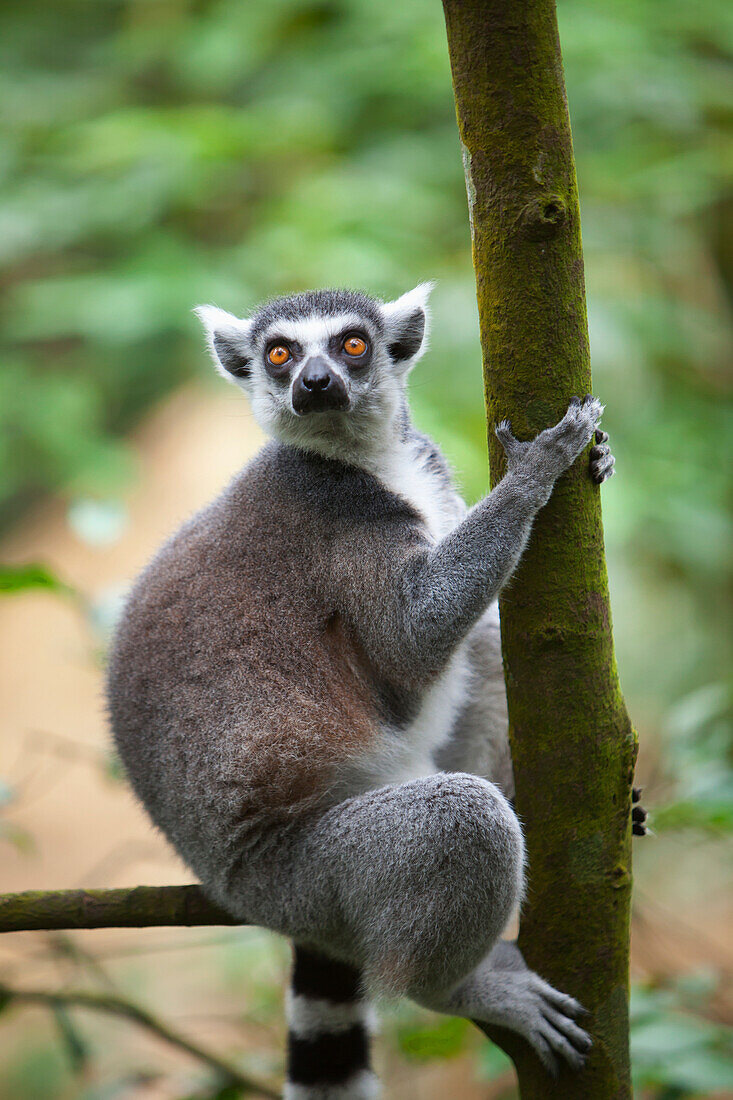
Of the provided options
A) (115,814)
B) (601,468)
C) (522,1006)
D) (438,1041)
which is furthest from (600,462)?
(115,814)

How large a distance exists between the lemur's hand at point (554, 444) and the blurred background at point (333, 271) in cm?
206

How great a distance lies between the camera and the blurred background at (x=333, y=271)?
541 cm

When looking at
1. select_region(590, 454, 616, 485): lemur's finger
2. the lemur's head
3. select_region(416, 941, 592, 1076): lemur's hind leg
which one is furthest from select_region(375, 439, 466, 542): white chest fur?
select_region(416, 941, 592, 1076): lemur's hind leg

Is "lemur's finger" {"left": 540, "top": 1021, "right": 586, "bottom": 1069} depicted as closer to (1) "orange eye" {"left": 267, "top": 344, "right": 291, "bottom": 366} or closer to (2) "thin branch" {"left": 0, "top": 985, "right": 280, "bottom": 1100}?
(2) "thin branch" {"left": 0, "top": 985, "right": 280, "bottom": 1100}

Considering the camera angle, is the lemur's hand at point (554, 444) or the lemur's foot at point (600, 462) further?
the lemur's foot at point (600, 462)

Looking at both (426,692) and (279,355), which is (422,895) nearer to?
(426,692)

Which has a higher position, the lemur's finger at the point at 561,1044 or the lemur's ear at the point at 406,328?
the lemur's ear at the point at 406,328

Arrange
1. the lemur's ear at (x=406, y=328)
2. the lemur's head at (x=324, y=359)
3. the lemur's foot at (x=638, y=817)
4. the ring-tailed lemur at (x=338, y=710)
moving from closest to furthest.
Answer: the ring-tailed lemur at (x=338, y=710)
the lemur's foot at (x=638, y=817)
the lemur's head at (x=324, y=359)
the lemur's ear at (x=406, y=328)

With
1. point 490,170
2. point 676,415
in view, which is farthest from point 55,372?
point 490,170

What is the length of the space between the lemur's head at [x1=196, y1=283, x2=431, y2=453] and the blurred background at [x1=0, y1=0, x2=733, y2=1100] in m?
1.01

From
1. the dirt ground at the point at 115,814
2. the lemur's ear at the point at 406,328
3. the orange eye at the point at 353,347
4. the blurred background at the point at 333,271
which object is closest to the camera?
the orange eye at the point at 353,347

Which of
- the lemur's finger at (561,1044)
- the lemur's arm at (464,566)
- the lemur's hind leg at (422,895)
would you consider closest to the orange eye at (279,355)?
the lemur's arm at (464,566)

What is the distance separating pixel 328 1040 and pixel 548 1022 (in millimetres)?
729

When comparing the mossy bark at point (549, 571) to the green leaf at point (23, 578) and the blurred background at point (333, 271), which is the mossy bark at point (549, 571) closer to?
the green leaf at point (23, 578)
